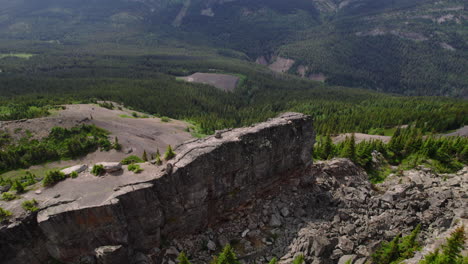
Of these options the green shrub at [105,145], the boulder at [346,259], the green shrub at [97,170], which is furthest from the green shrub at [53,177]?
the green shrub at [105,145]

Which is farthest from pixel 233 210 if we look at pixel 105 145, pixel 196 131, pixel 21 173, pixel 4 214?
pixel 196 131

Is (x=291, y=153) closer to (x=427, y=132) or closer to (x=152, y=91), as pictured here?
(x=427, y=132)

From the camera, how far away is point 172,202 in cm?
3144

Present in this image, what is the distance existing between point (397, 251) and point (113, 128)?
294ft

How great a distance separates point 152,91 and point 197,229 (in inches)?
5502

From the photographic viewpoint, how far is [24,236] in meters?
25.8

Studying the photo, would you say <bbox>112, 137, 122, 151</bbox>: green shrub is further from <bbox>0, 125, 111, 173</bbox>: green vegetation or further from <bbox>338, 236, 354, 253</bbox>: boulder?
<bbox>338, 236, 354, 253</bbox>: boulder

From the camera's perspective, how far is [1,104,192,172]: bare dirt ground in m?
73.4

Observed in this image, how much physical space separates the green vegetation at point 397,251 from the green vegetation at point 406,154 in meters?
25.0

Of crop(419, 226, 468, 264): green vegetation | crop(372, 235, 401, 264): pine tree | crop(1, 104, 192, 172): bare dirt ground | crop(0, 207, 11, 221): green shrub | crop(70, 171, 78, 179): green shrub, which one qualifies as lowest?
crop(1, 104, 192, 172): bare dirt ground

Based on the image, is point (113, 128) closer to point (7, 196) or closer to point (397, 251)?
point (7, 196)

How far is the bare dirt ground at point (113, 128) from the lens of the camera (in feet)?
241

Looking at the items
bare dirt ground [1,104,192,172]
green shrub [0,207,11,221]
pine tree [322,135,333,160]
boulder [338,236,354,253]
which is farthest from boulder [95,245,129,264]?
pine tree [322,135,333,160]

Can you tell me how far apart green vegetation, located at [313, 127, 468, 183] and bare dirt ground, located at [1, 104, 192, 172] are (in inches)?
2260
